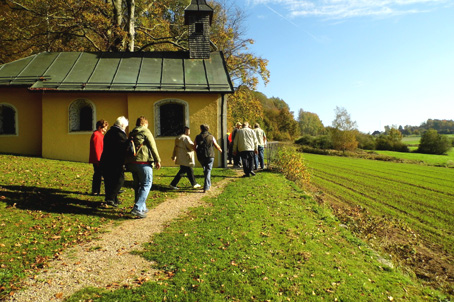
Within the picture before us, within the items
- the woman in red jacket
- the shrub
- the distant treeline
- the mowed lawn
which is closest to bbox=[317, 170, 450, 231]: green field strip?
the mowed lawn

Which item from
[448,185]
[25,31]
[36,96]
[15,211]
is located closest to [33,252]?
[15,211]

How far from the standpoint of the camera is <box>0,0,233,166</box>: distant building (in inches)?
489

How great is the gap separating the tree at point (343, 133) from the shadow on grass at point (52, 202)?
145 feet

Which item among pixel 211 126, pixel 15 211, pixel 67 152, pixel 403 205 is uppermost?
pixel 211 126

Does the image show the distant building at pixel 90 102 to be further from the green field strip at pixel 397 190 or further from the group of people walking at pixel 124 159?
the green field strip at pixel 397 190

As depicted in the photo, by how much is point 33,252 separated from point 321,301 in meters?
4.43

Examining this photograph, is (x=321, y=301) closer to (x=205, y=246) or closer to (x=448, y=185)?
(x=205, y=246)

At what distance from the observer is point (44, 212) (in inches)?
237

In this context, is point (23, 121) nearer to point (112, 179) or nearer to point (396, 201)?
point (112, 179)

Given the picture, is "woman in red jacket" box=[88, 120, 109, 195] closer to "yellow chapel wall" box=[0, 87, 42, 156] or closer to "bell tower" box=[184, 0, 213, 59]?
"yellow chapel wall" box=[0, 87, 42, 156]

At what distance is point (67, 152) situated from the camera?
494 inches

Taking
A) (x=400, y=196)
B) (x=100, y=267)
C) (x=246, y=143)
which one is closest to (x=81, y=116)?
(x=246, y=143)

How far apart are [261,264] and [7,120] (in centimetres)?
1482

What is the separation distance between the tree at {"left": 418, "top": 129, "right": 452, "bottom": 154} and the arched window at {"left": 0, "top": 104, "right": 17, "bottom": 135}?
2055 inches
